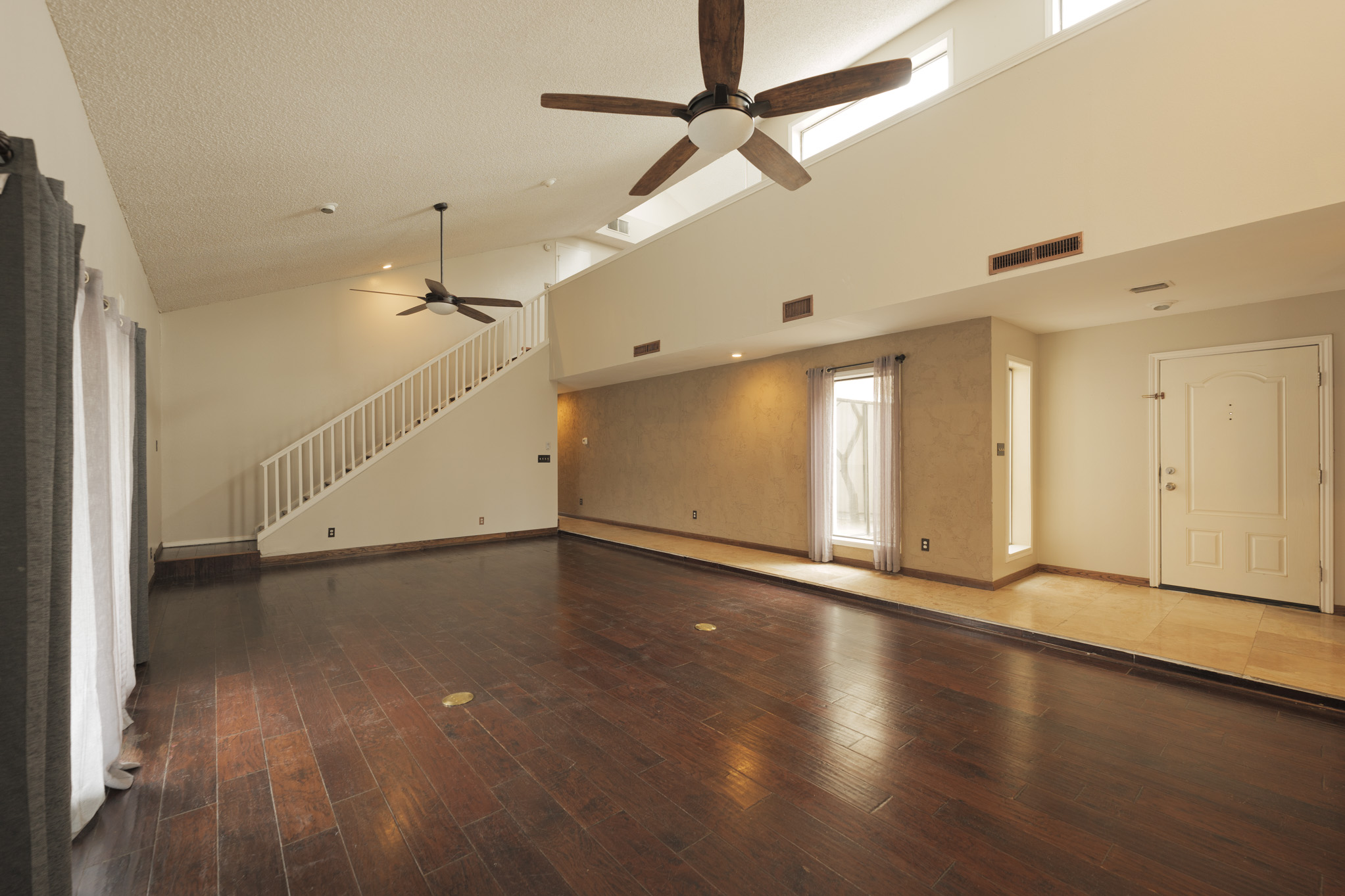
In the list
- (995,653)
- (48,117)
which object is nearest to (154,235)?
(48,117)

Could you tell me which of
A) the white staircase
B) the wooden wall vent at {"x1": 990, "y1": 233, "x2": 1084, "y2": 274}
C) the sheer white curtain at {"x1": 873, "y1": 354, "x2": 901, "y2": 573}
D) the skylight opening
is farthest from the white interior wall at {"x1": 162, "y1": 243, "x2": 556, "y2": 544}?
the wooden wall vent at {"x1": 990, "y1": 233, "x2": 1084, "y2": 274}

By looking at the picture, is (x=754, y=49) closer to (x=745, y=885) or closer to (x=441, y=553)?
(x=745, y=885)

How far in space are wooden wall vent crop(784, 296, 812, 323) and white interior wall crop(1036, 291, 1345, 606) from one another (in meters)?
2.68

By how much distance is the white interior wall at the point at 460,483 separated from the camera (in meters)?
7.16

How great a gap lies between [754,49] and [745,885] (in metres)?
5.60

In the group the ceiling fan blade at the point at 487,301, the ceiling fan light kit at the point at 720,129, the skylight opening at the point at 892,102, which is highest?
the skylight opening at the point at 892,102

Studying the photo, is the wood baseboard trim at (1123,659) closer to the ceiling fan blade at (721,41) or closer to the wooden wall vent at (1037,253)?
the wooden wall vent at (1037,253)

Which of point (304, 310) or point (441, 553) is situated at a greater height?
point (304, 310)

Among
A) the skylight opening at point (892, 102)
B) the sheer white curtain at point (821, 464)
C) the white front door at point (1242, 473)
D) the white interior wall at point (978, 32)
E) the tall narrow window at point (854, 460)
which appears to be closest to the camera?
the white front door at point (1242, 473)

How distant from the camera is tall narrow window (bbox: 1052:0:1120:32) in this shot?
4566mm

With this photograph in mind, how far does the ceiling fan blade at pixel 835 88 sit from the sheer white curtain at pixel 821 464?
13.1 ft

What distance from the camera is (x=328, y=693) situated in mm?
3230

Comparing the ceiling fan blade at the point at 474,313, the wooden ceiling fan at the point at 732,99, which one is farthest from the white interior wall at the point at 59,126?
the ceiling fan blade at the point at 474,313

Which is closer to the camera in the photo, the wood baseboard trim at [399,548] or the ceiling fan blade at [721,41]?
the ceiling fan blade at [721,41]
